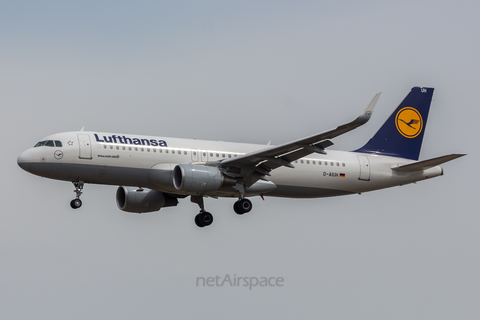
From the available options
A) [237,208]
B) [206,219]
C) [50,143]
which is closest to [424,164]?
[237,208]

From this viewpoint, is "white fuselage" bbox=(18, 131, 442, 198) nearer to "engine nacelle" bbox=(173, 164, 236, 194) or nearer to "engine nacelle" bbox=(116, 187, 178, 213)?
"engine nacelle" bbox=(173, 164, 236, 194)

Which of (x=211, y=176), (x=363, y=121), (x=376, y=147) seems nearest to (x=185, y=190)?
(x=211, y=176)

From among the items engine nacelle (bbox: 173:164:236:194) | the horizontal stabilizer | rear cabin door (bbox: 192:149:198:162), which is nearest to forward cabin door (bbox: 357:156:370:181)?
the horizontal stabilizer

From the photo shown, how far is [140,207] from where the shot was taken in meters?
40.1

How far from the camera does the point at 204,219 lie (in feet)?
131

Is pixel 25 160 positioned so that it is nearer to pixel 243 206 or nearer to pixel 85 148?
pixel 85 148

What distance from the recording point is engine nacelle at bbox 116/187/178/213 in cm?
3984

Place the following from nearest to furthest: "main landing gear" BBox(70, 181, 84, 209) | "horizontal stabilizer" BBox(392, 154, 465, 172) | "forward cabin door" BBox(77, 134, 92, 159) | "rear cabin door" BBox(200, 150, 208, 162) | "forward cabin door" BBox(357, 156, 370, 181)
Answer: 1. "forward cabin door" BBox(77, 134, 92, 159)
2. "main landing gear" BBox(70, 181, 84, 209)
3. "rear cabin door" BBox(200, 150, 208, 162)
4. "horizontal stabilizer" BBox(392, 154, 465, 172)
5. "forward cabin door" BBox(357, 156, 370, 181)

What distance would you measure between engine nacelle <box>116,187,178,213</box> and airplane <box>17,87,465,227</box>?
0.06 m

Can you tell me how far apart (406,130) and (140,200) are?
16.5 metres

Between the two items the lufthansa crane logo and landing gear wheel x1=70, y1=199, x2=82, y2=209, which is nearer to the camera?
landing gear wheel x1=70, y1=199, x2=82, y2=209

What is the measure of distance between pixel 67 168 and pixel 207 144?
24.1 feet

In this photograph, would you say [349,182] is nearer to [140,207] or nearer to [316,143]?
[316,143]

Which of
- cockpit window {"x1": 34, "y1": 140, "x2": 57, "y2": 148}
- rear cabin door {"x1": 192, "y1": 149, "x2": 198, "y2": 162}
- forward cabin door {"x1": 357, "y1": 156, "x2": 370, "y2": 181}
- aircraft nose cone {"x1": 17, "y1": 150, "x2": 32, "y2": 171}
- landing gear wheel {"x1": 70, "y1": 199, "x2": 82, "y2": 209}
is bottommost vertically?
landing gear wheel {"x1": 70, "y1": 199, "x2": 82, "y2": 209}
